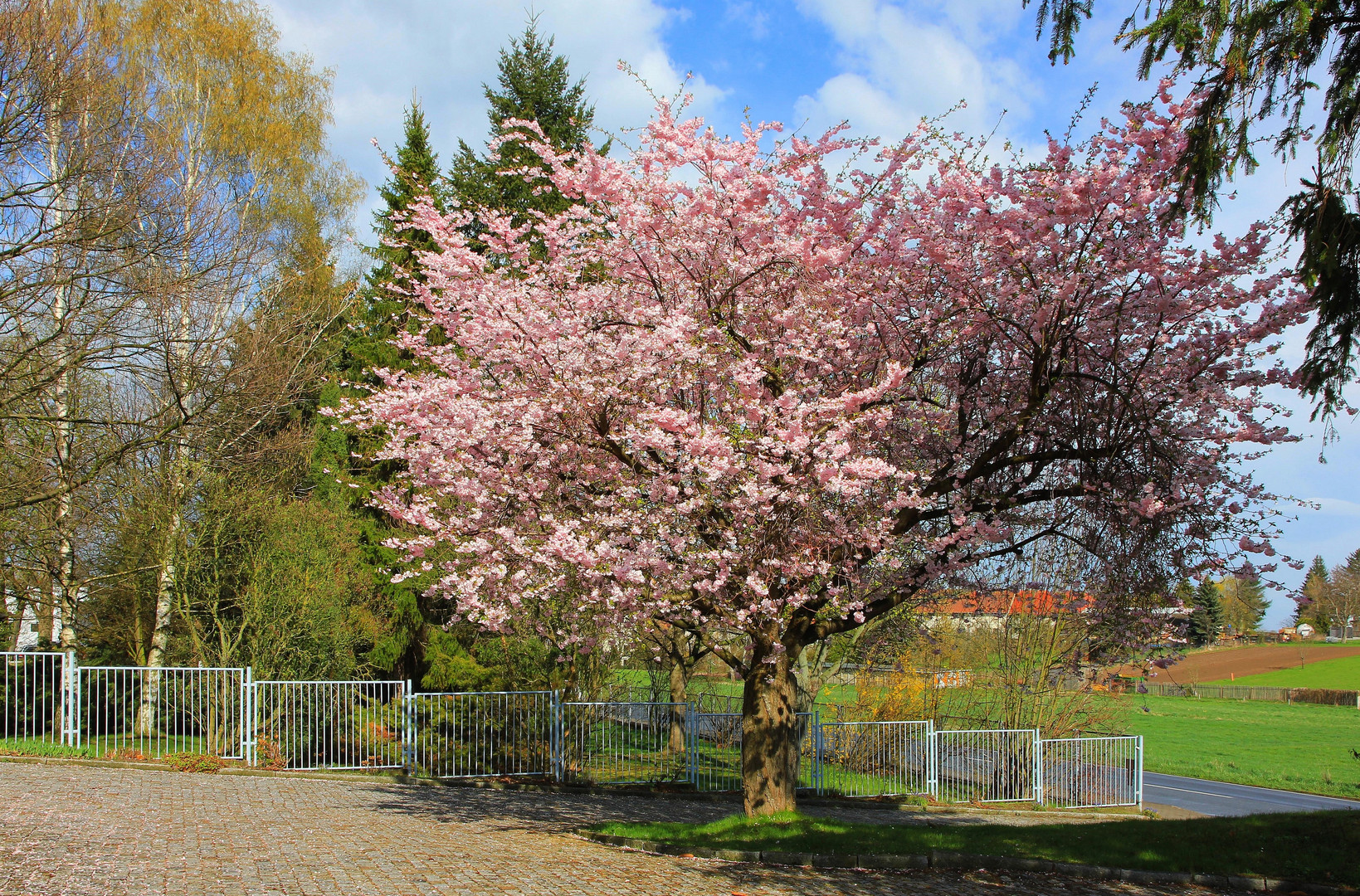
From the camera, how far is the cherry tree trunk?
9.19 meters

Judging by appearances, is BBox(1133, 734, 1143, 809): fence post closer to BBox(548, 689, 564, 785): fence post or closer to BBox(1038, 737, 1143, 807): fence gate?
BBox(1038, 737, 1143, 807): fence gate

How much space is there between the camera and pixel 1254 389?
778cm

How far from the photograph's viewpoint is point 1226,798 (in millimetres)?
23078

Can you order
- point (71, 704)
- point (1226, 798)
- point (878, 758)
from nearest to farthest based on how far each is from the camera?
point (71, 704) → point (878, 758) → point (1226, 798)

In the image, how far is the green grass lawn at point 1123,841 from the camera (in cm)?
754

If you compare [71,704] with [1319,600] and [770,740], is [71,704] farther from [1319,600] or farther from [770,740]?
[1319,600]

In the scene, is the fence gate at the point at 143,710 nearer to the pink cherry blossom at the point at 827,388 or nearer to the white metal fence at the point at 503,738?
the white metal fence at the point at 503,738

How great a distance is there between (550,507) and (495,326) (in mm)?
1797

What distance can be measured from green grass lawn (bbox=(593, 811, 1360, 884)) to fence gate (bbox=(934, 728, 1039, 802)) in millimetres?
5872

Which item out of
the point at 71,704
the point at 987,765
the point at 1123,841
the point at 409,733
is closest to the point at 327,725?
the point at 409,733

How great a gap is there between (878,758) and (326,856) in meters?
10.8

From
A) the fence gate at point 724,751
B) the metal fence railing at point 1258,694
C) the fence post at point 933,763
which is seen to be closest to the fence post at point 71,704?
the fence gate at point 724,751

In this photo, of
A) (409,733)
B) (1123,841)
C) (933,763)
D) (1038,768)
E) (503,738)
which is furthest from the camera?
(1038,768)

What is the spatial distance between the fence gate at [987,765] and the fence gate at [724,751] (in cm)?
207
